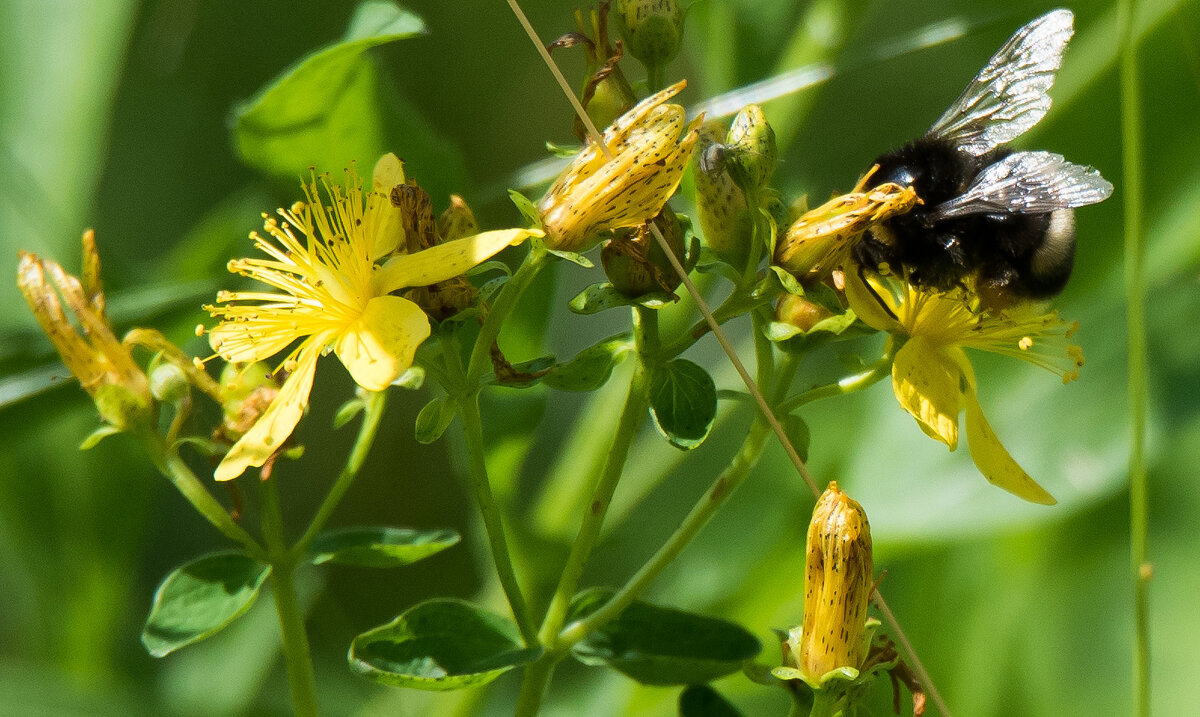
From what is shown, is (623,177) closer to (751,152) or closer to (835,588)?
(751,152)

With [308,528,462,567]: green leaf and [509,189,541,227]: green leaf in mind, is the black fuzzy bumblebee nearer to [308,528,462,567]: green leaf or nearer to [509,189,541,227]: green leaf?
[509,189,541,227]: green leaf

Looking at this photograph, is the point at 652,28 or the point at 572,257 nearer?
the point at 572,257

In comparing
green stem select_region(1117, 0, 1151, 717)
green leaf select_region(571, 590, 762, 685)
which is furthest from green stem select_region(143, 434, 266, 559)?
green stem select_region(1117, 0, 1151, 717)

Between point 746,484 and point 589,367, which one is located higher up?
point 589,367

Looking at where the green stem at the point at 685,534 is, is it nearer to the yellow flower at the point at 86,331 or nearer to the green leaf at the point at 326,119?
the yellow flower at the point at 86,331

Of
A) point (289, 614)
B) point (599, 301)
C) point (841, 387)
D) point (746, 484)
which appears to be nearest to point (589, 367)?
point (599, 301)
